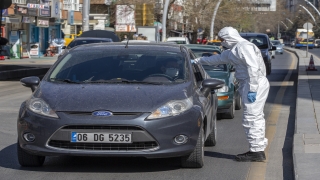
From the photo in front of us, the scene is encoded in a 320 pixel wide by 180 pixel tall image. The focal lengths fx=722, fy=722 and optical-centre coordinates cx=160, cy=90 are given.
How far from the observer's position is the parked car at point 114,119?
7.24 m

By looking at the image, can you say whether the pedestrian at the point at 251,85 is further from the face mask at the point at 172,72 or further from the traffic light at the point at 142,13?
the traffic light at the point at 142,13

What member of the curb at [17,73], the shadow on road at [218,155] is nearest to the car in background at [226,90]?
the shadow on road at [218,155]

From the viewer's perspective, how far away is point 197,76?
28.9ft

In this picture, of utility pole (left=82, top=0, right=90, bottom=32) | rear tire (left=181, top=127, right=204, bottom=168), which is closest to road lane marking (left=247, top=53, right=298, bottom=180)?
rear tire (left=181, top=127, right=204, bottom=168)

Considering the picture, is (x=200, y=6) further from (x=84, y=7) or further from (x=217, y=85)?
(x=217, y=85)

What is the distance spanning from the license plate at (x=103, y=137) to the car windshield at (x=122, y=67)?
3.40 ft

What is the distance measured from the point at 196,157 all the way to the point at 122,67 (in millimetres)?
1470

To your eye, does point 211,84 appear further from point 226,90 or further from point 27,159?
point 226,90

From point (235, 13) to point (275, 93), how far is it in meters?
43.5

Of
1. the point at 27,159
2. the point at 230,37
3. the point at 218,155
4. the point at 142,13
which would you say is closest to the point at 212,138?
the point at 218,155

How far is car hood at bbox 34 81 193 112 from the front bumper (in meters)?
0.13

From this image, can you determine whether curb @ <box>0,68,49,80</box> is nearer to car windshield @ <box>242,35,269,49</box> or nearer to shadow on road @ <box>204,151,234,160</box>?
car windshield @ <box>242,35,269,49</box>

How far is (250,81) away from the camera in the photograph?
805 centimetres

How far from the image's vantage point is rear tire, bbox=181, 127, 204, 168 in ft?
25.2
